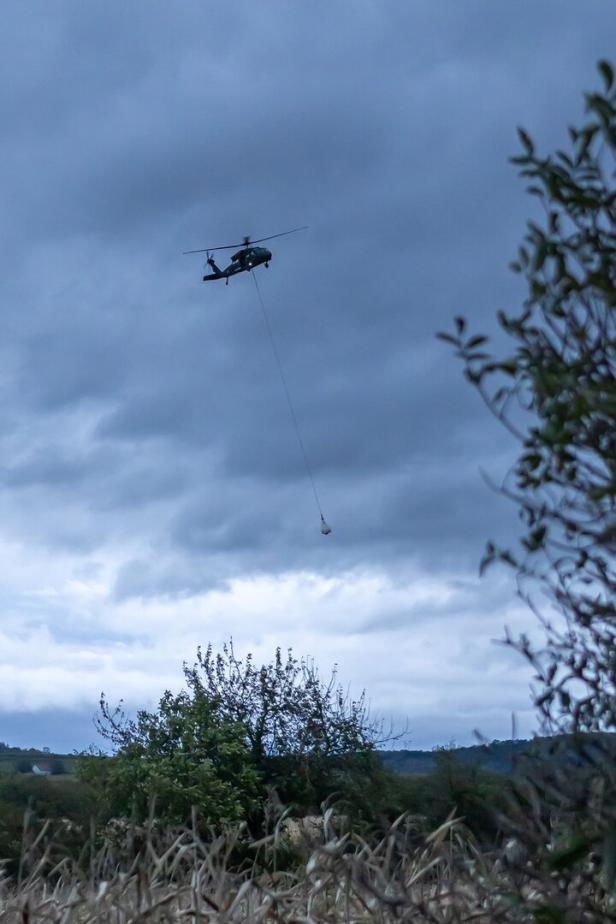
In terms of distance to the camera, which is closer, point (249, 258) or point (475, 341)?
point (475, 341)

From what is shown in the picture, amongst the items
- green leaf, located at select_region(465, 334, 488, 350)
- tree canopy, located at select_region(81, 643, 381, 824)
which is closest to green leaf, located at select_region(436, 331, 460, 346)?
green leaf, located at select_region(465, 334, 488, 350)

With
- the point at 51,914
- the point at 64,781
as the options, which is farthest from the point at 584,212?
the point at 64,781

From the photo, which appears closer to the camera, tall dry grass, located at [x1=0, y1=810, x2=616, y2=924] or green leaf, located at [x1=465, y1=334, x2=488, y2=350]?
green leaf, located at [x1=465, y1=334, x2=488, y2=350]

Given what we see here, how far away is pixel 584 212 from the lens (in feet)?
11.8

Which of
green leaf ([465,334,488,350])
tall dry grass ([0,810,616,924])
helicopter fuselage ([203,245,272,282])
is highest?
helicopter fuselage ([203,245,272,282])

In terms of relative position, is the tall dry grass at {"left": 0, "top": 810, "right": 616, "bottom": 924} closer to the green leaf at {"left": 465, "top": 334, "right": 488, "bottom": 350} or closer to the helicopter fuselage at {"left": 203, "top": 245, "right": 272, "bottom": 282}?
the green leaf at {"left": 465, "top": 334, "right": 488, "bottom": 350}

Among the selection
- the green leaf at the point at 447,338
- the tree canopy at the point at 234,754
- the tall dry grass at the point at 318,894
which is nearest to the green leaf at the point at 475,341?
the green leaf at the point at 447,338

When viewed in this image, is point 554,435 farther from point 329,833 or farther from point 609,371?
point 329,833

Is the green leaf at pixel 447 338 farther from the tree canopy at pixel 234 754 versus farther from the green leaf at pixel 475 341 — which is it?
the tree canopy at pixel 234 754

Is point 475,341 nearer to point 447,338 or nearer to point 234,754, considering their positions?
point 447,338

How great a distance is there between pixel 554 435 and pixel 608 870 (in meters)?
1.14

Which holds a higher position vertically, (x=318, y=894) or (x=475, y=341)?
(x=475, y=341)

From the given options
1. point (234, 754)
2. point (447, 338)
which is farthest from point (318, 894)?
point (234, 754)

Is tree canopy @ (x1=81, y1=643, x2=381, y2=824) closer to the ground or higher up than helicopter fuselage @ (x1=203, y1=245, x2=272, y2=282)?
closer to the ground
